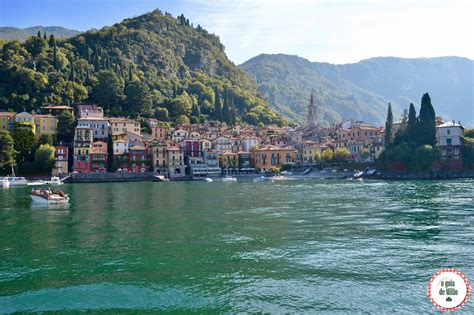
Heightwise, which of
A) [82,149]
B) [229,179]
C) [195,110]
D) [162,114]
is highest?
[195,110]

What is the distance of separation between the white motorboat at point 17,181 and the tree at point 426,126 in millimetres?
61297

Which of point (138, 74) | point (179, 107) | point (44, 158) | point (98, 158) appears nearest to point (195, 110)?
point (179, 107)

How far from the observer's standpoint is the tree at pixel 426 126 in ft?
246

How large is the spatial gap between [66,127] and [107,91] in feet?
53.1

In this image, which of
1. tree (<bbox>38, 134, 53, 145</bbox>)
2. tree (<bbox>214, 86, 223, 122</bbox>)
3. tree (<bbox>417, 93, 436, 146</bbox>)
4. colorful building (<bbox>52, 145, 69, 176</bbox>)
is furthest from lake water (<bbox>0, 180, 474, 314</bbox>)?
tree (<bbox>214, 86, 223, 122</bbox>)

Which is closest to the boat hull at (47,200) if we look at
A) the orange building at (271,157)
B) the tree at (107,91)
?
the orange building at (271,157)

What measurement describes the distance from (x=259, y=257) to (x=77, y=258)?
6639 mm

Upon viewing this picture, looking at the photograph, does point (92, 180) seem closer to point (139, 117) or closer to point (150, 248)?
point (139, 117)

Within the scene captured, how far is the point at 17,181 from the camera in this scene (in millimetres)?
71125

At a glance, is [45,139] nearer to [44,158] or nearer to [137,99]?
[44,158]

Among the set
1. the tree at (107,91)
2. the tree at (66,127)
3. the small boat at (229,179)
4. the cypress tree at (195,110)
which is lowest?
the small boat at (229,179)

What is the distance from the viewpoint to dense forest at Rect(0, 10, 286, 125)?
324 feet

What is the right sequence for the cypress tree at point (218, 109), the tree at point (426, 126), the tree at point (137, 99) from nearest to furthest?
the tree at point (426, 126) → the tree at point (137, 99) → the cypress tree at point (218, 109)

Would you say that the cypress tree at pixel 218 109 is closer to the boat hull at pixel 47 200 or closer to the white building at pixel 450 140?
the white building at pixel 450 140
